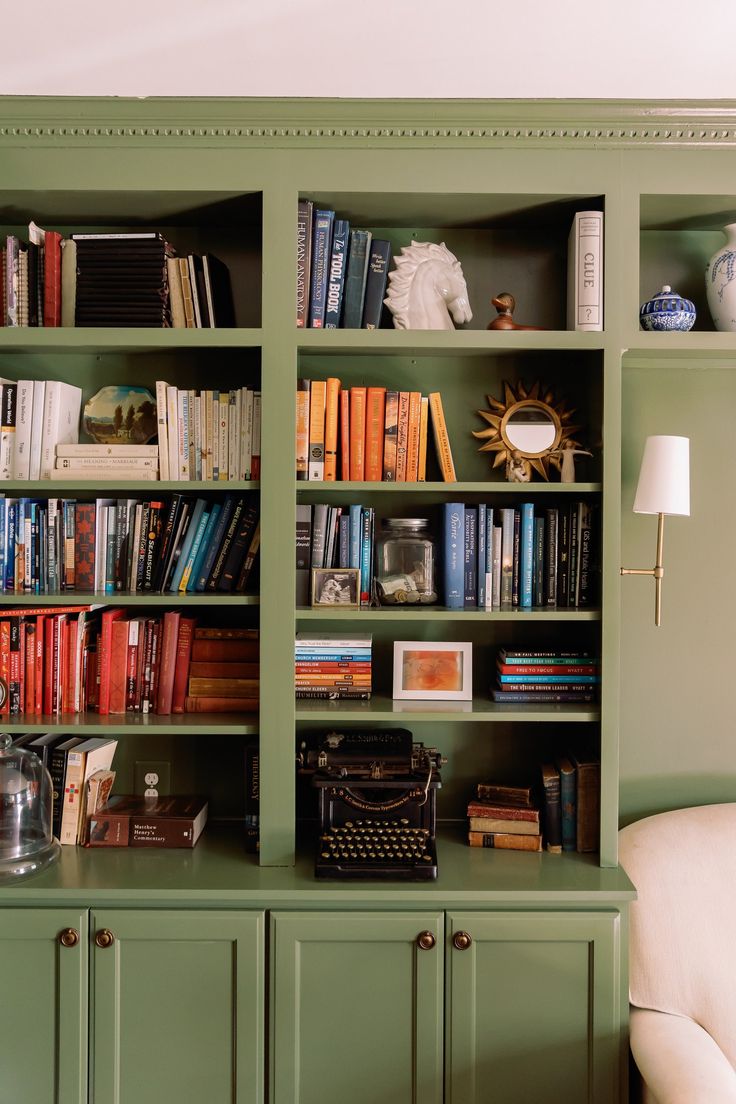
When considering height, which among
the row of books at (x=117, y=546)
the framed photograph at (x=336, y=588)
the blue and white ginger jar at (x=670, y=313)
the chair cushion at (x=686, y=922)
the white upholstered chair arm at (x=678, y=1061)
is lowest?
the white upholstered chair arm at (x=678, y=1061)

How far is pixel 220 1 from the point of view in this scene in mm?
1591

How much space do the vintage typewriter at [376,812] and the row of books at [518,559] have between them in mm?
429

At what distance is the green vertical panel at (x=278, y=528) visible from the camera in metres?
2.01

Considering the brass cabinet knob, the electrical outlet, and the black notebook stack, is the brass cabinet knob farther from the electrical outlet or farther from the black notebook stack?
the black notebook stack

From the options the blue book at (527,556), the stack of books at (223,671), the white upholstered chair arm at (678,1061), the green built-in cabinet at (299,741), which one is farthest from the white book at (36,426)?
the white upholstered chair arm at (678,1061)

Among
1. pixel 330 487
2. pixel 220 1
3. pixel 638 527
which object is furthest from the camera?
pixel 638 527

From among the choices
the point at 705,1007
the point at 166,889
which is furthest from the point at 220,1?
the point at 705,1007

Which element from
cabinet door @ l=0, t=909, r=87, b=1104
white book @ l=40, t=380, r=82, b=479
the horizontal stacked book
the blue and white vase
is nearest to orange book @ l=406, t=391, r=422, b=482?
the horizontal stacked book

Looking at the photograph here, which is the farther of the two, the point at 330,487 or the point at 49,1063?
the point at 330,487

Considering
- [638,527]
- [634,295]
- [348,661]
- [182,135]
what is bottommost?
[348,661]

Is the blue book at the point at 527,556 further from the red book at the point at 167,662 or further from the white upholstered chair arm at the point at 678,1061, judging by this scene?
the white upholstered chair arm at the point at 678,1061

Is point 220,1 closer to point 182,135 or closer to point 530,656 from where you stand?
point 182,135

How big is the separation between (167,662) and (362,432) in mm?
769

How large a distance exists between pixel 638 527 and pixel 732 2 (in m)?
1.23
